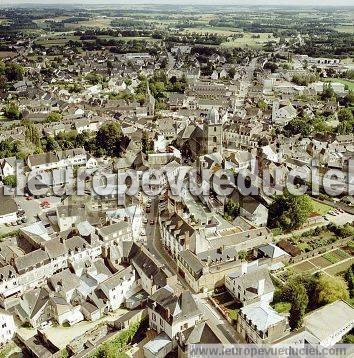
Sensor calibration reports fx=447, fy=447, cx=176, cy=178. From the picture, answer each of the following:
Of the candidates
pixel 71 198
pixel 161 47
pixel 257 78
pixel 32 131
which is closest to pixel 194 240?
pixel 71 198

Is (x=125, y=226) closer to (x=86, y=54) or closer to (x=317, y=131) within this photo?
(x=317, y=131)

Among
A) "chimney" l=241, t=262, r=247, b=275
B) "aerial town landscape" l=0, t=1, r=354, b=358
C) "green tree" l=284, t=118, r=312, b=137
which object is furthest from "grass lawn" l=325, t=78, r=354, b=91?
"chimney" l=241, t=262, r=247, b=275

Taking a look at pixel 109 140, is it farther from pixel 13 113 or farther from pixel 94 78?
pixel 94 78

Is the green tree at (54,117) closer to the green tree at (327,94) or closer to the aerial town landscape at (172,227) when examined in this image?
the aerial town landscape at (172,227)

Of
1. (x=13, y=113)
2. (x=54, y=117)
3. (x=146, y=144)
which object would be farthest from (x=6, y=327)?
(x=13, y=113)

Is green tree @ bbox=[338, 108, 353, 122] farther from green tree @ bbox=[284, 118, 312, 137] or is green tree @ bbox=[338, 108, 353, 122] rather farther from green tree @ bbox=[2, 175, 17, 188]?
green tree @ bbox=[2, 175, 17, 188]

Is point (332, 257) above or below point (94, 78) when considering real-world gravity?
below
